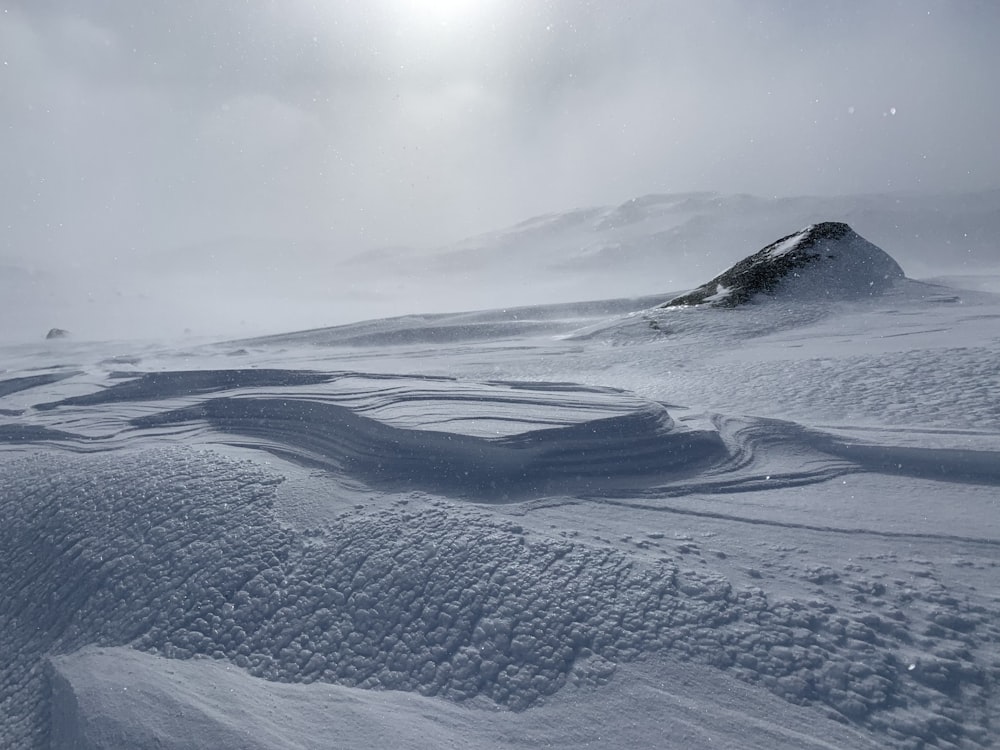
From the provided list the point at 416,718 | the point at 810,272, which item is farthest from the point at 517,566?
the point at 810,272

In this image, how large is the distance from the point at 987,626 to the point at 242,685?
6.67 ft

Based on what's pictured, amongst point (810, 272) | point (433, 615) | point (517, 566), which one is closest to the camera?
point (433, 615)

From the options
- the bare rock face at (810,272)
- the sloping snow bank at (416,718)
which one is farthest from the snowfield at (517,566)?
the bare rock face at (810,272)

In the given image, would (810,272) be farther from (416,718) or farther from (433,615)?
(416,718)

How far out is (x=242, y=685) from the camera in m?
1.76

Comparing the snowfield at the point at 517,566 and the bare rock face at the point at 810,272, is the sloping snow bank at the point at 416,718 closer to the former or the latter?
the snowfield at the point at 517,566

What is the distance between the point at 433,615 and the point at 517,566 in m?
0.32

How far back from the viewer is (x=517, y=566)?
2.08 m

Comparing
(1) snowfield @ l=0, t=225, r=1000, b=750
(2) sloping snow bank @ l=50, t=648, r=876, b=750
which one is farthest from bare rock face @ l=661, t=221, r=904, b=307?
(2) sloping snow bank @ l=50, t=648, r=876, b=750

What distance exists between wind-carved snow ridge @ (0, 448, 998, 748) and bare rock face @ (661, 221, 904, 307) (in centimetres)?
564

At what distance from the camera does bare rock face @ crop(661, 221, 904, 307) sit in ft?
23.8

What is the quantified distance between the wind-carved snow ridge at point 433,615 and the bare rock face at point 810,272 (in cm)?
564

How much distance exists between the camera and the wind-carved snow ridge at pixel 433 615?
1603mm

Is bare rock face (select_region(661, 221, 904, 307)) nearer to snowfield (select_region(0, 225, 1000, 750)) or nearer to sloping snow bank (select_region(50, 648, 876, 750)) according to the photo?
snowfield (select_region(0, 225, 1000, 750))
